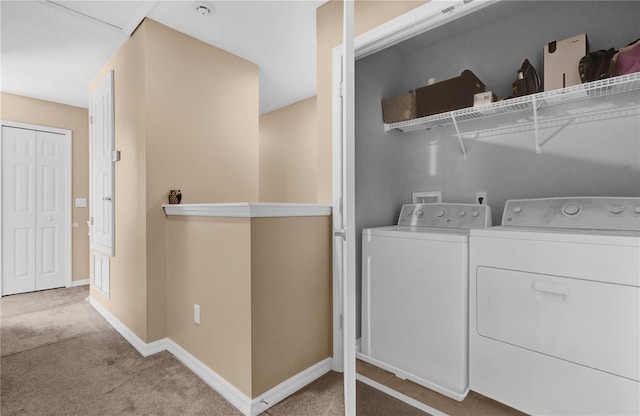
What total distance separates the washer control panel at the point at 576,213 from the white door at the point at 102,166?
10.1ft

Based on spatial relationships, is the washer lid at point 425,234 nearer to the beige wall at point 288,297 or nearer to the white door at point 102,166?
the beige wall at point 288,297

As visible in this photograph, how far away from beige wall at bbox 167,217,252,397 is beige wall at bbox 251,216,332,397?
56mm

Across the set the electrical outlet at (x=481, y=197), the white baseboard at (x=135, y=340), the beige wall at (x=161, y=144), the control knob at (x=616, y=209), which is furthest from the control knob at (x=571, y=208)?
the white baseboard at (x=135, y=340)

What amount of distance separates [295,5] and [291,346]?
2143 millimetres

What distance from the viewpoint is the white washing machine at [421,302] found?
5.31 ft

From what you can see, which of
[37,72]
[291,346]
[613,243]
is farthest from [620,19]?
[37,72]

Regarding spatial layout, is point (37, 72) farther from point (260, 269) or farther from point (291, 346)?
point (291, 346)

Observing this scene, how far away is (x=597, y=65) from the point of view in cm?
155

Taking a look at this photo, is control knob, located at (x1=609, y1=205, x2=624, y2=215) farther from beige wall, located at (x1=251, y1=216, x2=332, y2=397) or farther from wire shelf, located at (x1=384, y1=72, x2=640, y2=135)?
beige wall, located at (x1=251, y1=216, x2=332, y2=397)

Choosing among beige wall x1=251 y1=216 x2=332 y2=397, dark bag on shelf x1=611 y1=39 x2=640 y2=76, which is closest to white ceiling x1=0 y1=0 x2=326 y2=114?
beige wall x1=251 y1=216 x2=332 y2=397

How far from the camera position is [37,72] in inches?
119

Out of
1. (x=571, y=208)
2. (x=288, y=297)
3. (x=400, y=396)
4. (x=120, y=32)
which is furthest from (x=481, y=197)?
(x=120, y=32)

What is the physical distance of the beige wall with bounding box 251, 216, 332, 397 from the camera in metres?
1.59

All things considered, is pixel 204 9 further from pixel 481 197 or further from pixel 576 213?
pixel 576 213
